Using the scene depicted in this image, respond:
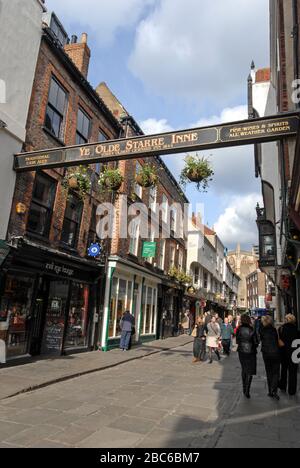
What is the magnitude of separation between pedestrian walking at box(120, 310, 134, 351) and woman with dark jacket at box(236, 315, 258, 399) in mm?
7845

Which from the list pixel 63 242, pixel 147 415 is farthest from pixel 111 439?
pixel 63 242

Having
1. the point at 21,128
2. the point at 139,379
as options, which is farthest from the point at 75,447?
the point at 21,128

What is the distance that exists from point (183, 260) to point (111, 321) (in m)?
13.9

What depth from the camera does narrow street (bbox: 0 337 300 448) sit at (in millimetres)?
4625

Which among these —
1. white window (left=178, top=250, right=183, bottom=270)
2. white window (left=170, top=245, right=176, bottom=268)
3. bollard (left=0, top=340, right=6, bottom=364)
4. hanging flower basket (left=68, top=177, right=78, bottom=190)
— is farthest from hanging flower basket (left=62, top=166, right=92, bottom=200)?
white window (left=178, top=250, right=183, bottom=270)

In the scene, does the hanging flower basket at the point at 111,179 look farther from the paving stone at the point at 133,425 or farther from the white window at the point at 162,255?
the white window at the point at 162,255

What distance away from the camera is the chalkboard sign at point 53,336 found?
11812 mm

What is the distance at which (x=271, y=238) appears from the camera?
19.2 meters

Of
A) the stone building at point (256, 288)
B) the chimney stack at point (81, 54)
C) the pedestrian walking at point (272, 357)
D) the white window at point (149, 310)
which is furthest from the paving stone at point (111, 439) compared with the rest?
the stone building at point (256, 288)

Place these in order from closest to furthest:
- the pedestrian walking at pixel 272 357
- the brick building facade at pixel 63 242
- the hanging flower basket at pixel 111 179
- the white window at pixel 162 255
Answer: the pedestrian walking at pixel 272 357, the brick building facade at pixel 63 242, the hanging flower basket at pixel 111 179, the white window at pixel 162 255

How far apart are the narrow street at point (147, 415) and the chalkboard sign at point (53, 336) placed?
3079 millimetres

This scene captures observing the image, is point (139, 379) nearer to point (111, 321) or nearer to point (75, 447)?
point (75, 447)

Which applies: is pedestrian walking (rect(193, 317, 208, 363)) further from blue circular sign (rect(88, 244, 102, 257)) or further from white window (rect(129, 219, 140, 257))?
white window (rect(129, 219, 140, 257))

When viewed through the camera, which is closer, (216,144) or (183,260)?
(216,144)
